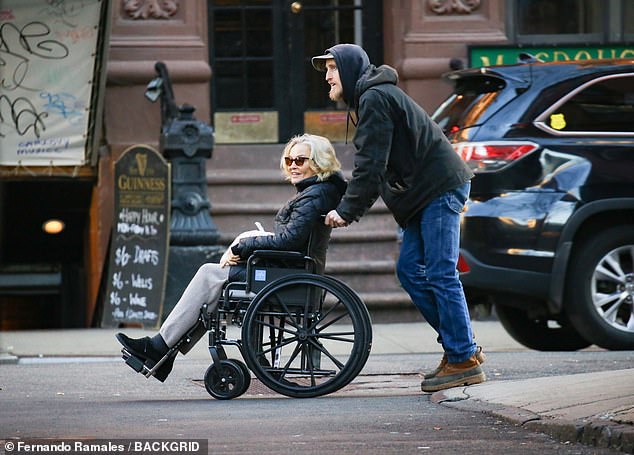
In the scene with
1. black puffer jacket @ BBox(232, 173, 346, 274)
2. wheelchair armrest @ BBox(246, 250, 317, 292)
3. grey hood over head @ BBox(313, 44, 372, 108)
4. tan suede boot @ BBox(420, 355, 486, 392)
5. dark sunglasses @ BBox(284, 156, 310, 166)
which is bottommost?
tan suede boot @ BBox(420, 355, 486, 392)

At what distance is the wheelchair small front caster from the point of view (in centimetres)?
759

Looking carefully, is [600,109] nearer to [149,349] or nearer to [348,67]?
[348,67]

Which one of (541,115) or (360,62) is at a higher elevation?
(360,62)

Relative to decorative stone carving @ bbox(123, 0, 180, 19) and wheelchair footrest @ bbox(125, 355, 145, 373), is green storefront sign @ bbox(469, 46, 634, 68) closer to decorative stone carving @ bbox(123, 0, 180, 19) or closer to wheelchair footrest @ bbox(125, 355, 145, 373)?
decorative stone carving @ bbox(123, 0, 180, 19)

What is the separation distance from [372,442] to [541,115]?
4341 millimetres

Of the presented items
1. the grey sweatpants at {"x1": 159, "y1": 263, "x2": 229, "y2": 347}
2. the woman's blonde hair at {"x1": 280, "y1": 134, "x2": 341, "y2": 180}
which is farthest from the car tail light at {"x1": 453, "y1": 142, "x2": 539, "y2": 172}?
the grey sweatpants at {"x1": 159, "y1": 263, "x2": 229, "y2": 347}

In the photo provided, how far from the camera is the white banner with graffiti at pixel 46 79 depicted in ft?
45.3

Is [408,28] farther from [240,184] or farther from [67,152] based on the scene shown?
[67,152]

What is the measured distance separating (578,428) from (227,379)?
228cm

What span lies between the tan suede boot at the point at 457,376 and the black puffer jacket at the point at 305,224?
810mm

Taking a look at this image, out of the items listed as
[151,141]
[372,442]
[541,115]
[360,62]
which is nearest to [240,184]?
[151,141]

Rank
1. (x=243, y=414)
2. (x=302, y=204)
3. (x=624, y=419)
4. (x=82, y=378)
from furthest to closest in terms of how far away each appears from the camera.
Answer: (x=82, y=378) → (x=302, y=204) → (x=243, y=414) → (x=624, y=419)

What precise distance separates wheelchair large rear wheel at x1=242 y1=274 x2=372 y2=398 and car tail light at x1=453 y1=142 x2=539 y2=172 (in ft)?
8.16

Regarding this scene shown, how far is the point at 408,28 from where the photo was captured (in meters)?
14.8
